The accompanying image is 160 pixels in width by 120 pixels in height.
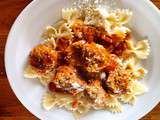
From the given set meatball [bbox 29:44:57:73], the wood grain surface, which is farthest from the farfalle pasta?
the wood grain surface

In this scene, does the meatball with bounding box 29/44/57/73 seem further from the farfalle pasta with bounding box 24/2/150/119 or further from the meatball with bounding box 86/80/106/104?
the meatball with bounding box 86/80/106/104

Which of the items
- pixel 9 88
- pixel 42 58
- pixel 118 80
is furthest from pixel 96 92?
pixel 9 88

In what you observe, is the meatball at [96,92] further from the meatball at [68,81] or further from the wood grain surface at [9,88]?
the wood grain surface at [9,88]

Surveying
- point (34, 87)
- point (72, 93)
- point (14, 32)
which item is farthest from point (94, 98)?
point (14, 32)

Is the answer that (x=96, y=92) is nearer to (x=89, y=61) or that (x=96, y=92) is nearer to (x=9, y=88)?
(x=89, y=61)

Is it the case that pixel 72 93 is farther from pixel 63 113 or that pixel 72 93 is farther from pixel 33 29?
pixel 33 29

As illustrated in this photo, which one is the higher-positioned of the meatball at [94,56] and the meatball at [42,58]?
the meatball at [94,56]

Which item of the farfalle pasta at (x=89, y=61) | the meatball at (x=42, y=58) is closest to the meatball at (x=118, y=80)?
the farfalle pasta at (x=89, y=61)
